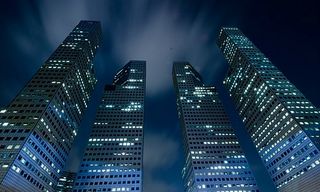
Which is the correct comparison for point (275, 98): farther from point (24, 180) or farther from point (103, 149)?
point (24, 180)

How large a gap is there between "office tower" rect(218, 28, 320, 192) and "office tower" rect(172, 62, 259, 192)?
1574 centimetres

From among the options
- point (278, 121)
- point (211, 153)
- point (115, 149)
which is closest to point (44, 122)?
point (115, 149)

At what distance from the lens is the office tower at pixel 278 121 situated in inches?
3798

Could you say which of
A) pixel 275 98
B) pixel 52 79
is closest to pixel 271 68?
pixel 275 98

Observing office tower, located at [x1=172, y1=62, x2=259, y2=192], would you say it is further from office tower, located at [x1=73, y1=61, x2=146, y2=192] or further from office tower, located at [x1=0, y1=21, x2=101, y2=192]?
office tower, located at [x1=0, y1=21, x2=101, y2=192]

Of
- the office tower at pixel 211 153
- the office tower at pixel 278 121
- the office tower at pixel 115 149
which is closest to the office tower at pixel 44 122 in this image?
the office tower at pixel 115 149

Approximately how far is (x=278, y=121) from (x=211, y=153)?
46.2 meters

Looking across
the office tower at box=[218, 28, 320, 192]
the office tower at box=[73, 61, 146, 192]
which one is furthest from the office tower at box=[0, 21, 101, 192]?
the office tower at box=[218, 28, 320, 192]

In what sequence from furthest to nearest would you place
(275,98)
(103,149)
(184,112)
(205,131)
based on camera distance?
(184,112) < (205,131) < (103,149) < (275,98)

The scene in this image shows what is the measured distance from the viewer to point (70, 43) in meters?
152

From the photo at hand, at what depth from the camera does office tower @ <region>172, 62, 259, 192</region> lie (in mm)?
128500

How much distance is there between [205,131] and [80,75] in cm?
9145

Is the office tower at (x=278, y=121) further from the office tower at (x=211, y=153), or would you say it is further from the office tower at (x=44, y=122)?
the office tower at (x=44, y=122)

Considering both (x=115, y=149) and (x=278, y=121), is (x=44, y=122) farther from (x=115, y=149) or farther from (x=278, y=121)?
(x=278, y=121)
